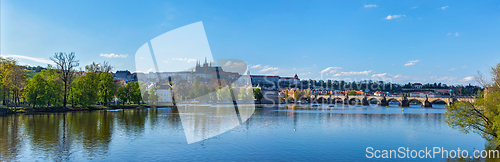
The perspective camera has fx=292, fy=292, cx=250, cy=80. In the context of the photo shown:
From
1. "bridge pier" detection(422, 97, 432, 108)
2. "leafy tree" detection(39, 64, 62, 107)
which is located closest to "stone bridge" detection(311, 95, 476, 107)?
"bridge pier" detection(422, 97, 432, 108)

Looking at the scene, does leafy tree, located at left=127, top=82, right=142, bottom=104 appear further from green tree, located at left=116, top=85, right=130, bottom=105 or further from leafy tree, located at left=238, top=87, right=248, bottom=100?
leafy tree, located at left=238, top=87, right=248, bottom=100

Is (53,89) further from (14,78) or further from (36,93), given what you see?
(14,78)

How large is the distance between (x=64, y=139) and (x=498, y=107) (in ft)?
94.9

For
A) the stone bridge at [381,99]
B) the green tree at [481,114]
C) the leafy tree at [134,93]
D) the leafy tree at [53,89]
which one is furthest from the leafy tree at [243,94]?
the green tree at [481,114]

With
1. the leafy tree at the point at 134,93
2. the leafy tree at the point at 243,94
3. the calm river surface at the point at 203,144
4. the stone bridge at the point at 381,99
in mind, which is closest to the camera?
the calm river surface at the point at 203,144

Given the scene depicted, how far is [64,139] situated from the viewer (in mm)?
21406

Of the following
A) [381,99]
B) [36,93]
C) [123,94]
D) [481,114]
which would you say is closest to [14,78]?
[36,93]

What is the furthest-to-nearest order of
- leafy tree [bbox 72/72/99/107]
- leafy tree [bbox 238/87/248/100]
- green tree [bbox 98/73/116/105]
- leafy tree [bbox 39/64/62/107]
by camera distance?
leafy tree [bbox 238/87/248/100]
green tree [bbox 98/73/116/105]
leafy tree [bbox 72/72/99/107]
leafy tree [bbox 39/64/62/107]

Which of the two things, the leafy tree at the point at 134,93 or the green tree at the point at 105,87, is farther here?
the leafy tree at the point at 134,93

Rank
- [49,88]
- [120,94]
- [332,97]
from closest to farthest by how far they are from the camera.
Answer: [49,88] → [120,94] → [332,97]

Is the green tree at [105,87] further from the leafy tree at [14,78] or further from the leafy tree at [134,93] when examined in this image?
the leafy tree at [14,78]

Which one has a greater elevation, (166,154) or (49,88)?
(49,88)

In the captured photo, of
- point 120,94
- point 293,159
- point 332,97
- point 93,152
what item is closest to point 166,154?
point 93,152

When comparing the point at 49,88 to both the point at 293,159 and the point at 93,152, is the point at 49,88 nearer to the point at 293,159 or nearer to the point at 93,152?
the point at 93,152
